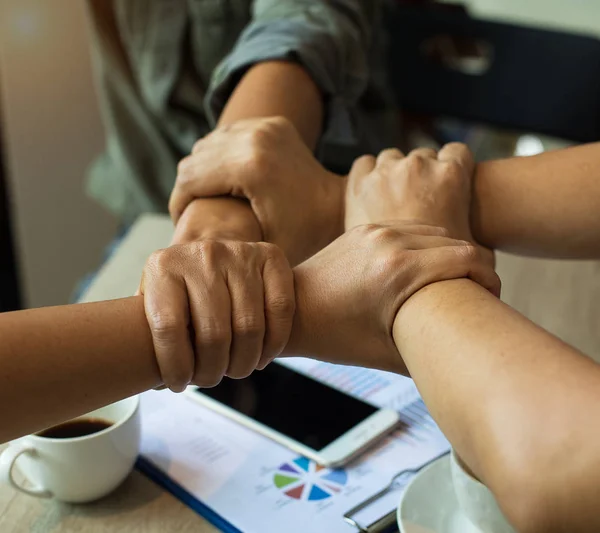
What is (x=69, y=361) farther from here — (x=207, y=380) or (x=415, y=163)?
(x=415, y=163)

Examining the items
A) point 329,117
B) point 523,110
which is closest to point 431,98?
point 523,110

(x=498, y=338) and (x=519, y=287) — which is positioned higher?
(x=498, y=338)

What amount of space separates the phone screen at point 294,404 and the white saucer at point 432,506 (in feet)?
0.27

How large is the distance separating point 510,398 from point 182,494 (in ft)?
0.88

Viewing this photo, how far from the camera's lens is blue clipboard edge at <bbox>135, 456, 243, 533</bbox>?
0.48 m

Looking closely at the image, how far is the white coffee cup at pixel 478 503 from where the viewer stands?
1.28 feet

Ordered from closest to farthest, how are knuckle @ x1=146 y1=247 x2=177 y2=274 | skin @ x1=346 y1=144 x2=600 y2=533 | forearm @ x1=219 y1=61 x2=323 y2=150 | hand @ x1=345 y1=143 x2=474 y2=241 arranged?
skin @ x1=346 y1=144 x2=600 y2=533 < knuckle @ x1=146 y1=247 x2=177 y2=274 < hand @ x1=345 y1=143 x2=474 y2=241 < forearm @ x1=219 y1=61 x2=323 y2=150

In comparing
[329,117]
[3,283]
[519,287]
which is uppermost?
[329,117]

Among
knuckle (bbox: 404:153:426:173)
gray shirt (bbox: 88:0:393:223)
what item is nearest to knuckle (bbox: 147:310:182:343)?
knuckle (bbox: 404:153:426:173)

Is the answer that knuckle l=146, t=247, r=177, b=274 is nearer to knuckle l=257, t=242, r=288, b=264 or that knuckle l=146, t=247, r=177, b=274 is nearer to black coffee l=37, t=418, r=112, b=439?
knuckle l=257, t=242, r=288, b=264

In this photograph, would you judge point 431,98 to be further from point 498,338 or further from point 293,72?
point 498,338

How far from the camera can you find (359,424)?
556mm

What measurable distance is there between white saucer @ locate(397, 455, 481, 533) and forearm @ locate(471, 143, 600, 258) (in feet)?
0.61

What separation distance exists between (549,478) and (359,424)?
262 mm
